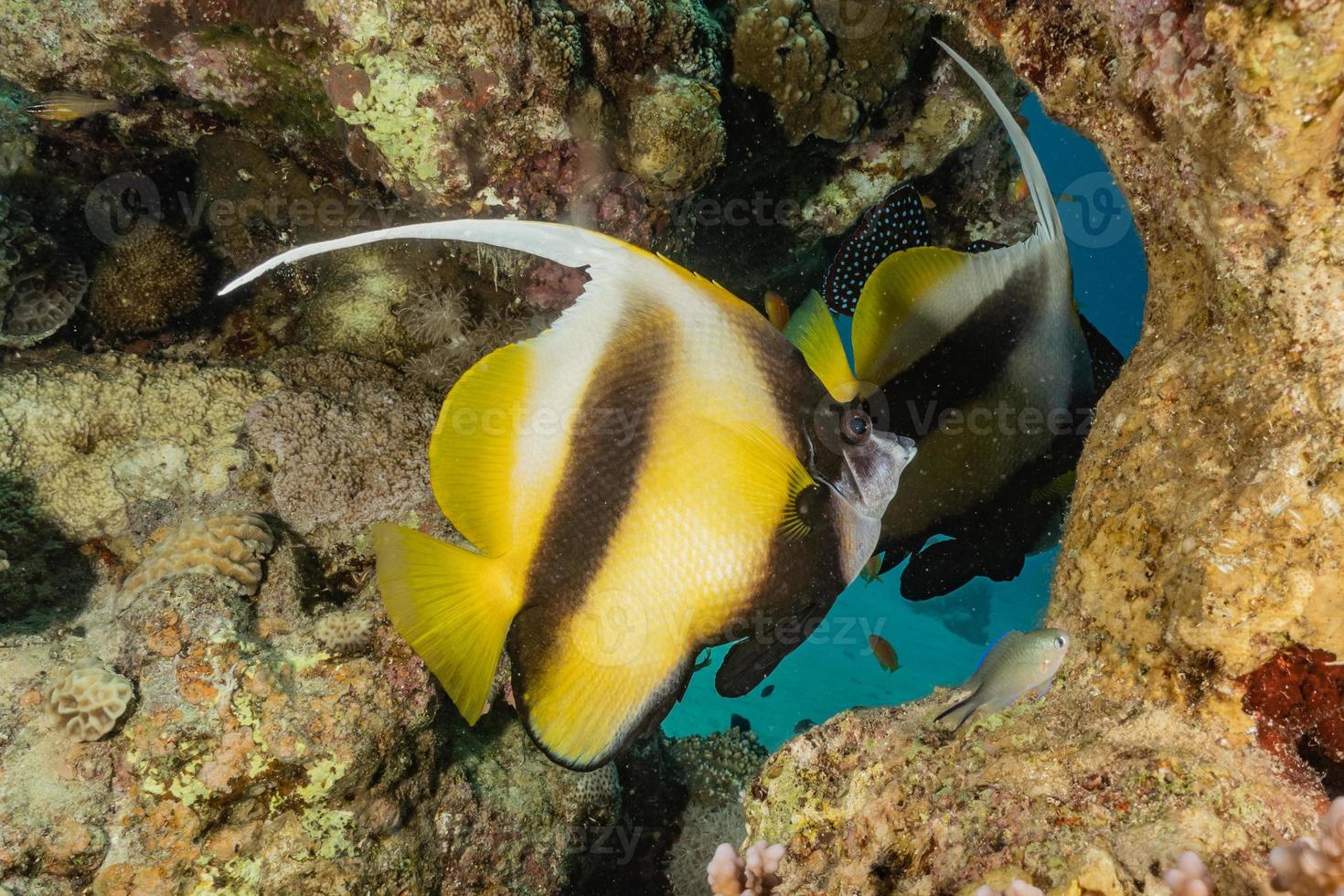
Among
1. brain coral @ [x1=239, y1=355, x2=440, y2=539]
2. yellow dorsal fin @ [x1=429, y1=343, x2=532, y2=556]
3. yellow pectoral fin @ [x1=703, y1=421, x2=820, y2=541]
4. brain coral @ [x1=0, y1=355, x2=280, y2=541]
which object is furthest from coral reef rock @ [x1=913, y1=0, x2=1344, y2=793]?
brain coral @ [x1=0, y1=355, x2=280, y2=541]

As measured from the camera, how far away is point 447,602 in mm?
1641

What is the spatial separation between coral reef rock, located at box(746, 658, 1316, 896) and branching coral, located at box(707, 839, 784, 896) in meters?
0.05

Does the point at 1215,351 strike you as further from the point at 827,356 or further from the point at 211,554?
the point at 211,554

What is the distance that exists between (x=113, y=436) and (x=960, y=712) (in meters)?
3.74

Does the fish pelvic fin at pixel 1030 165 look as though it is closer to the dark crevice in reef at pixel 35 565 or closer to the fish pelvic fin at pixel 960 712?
the fish pelvic fin at pixel 960 712

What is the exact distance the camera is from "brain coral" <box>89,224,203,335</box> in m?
3.86

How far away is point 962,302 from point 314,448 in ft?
8.92

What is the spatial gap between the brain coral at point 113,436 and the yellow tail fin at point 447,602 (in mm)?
2064

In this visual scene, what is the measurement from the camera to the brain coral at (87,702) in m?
2.41

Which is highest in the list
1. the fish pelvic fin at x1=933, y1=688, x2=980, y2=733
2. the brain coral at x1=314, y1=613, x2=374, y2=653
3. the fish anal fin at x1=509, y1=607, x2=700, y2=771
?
the fish pelvic fin at x1=933, y1=688, x2=980, y2=733

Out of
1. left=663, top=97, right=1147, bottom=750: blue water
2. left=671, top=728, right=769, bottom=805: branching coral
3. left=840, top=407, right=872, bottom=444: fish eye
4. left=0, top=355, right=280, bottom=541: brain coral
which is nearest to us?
Answer: left=840, top=407, right=872, bottom=444: fish eye

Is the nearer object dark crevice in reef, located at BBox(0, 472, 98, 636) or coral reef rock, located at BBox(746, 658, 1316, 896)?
coral reef rock, located at BBox(746, 658, 1316, 896)

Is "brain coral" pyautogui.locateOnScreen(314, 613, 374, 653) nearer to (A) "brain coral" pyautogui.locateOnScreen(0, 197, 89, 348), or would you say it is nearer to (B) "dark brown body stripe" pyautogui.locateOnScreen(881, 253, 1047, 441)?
(B) "dark brown body stripe" pyautogui.locateOnScreen(881, 253, 1047, 441)

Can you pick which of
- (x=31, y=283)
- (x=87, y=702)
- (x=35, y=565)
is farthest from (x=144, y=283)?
(x=87, y=702)
